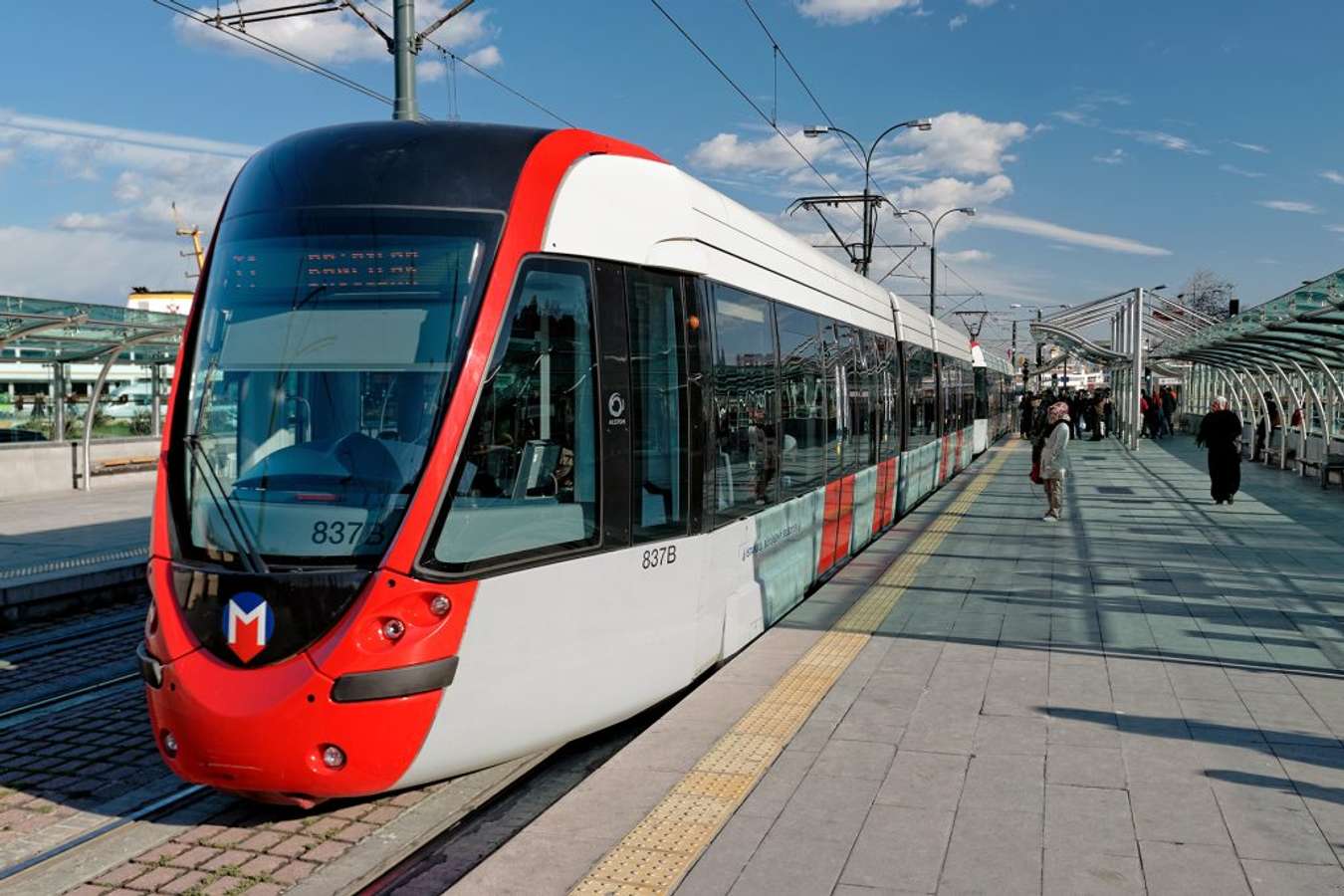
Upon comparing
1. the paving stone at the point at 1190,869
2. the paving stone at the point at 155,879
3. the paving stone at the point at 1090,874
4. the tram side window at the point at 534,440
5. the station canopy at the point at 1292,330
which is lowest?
the paving stone at the point at 155,879

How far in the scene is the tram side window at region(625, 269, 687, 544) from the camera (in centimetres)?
625

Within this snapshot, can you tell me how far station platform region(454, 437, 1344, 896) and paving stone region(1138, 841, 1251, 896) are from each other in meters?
0.01

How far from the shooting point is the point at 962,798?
514cm

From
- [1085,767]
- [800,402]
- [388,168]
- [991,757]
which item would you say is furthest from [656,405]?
[800,402]

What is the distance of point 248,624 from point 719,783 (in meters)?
2.07

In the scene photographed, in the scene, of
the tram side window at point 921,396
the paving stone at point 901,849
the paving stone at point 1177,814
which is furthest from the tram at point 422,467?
the tram side window at point 921,396

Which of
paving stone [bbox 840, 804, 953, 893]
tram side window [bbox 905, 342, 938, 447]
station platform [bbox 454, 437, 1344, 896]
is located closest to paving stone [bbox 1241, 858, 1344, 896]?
station platform [bbox 454, 437, 1344, 896]

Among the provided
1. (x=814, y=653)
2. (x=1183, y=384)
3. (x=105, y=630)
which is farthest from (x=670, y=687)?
(x=1183, y=384)

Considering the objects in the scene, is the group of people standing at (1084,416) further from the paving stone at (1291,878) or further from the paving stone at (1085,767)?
the paving stone at (1291,878)

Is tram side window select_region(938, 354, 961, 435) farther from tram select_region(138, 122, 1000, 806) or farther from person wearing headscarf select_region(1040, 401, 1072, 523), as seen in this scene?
tram select_region(138, 122, 1000, 806)

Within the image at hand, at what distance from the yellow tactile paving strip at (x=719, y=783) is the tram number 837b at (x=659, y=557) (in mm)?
894

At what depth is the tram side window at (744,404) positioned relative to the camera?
7.46 metres

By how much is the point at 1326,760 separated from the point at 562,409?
12.7ft

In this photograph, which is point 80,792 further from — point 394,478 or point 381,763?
point 394,478
